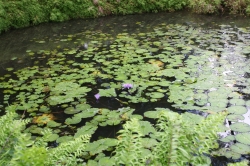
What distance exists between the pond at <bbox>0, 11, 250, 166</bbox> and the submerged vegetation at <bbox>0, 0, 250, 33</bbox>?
49.3 inches

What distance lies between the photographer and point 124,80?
150 inches

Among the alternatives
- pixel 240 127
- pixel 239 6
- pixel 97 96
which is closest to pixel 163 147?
pixel 240 127

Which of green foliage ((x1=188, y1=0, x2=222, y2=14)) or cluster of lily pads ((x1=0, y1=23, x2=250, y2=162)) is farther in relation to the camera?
green foliage ((x1=188, y1=0, x2=222, y2=14))

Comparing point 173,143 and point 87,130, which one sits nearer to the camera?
point 173,143

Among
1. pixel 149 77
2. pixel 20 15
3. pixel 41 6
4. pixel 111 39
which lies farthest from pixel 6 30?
pixel 149 77

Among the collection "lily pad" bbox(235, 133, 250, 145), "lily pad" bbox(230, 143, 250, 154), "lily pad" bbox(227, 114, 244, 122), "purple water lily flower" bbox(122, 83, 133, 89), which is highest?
"purple water lily flower" bbox(122, 83, 133, 89)

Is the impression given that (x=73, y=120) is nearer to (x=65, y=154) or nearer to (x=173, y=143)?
(x=65, y=154)

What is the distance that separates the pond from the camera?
278cm

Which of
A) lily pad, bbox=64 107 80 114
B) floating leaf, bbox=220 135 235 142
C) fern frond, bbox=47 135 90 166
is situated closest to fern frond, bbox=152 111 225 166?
fern frond, bbox=47 135 90 166

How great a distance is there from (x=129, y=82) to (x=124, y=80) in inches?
4.7

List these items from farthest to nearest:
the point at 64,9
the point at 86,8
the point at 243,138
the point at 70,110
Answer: the point at 86,8, the point at 64,9, the point at 70,110, the point at 243,138

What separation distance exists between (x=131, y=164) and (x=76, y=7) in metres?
8.91

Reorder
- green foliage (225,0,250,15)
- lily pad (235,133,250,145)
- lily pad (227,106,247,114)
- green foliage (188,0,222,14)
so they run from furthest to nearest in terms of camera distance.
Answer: green foliage (188,0,222,14) < green foliage (225,0,250,15) < lily pad (227,106,247,114) < lily pad (235,133,250,145)

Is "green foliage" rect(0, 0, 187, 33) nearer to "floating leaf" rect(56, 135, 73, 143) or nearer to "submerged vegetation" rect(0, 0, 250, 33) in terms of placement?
"submerged vegetation" rect(0, 0, 250, 33)
